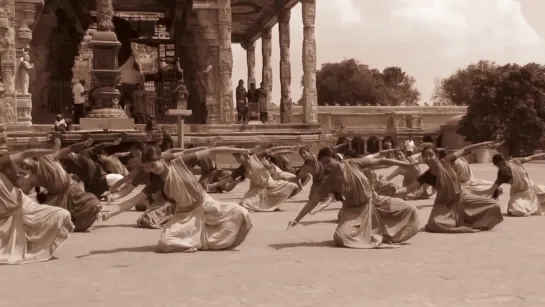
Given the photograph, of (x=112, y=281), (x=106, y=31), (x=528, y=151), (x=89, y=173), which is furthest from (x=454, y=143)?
(x=112, y=281)

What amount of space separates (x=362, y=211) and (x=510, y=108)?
40.7 m

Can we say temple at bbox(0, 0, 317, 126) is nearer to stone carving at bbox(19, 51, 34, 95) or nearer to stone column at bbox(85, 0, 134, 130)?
stone carving at bbox(19, 51, 34, 95)

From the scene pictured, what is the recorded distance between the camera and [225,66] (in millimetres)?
27750

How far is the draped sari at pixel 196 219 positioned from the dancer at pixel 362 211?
2.56ft

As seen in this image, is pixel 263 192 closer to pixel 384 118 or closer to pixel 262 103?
pixel 262 103

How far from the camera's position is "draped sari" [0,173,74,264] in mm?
7906

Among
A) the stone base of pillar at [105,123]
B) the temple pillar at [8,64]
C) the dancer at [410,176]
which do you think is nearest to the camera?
the dancer at [410,176]

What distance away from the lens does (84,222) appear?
10.7m

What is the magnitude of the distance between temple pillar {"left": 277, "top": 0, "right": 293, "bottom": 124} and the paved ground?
24993 mm

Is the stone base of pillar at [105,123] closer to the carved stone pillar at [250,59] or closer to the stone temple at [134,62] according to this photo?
the stone temple at [134,62]

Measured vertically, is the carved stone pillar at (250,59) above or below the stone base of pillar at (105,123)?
above

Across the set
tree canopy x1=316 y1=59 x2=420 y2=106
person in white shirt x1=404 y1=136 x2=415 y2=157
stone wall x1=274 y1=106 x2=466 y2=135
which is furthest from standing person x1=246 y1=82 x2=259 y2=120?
tree canopy x1=316 y1=59 x2=420 y2=106

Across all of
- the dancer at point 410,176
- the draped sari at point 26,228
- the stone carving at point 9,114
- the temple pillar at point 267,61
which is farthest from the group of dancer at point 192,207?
the temple pillar at point 267,61

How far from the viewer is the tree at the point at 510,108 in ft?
151
